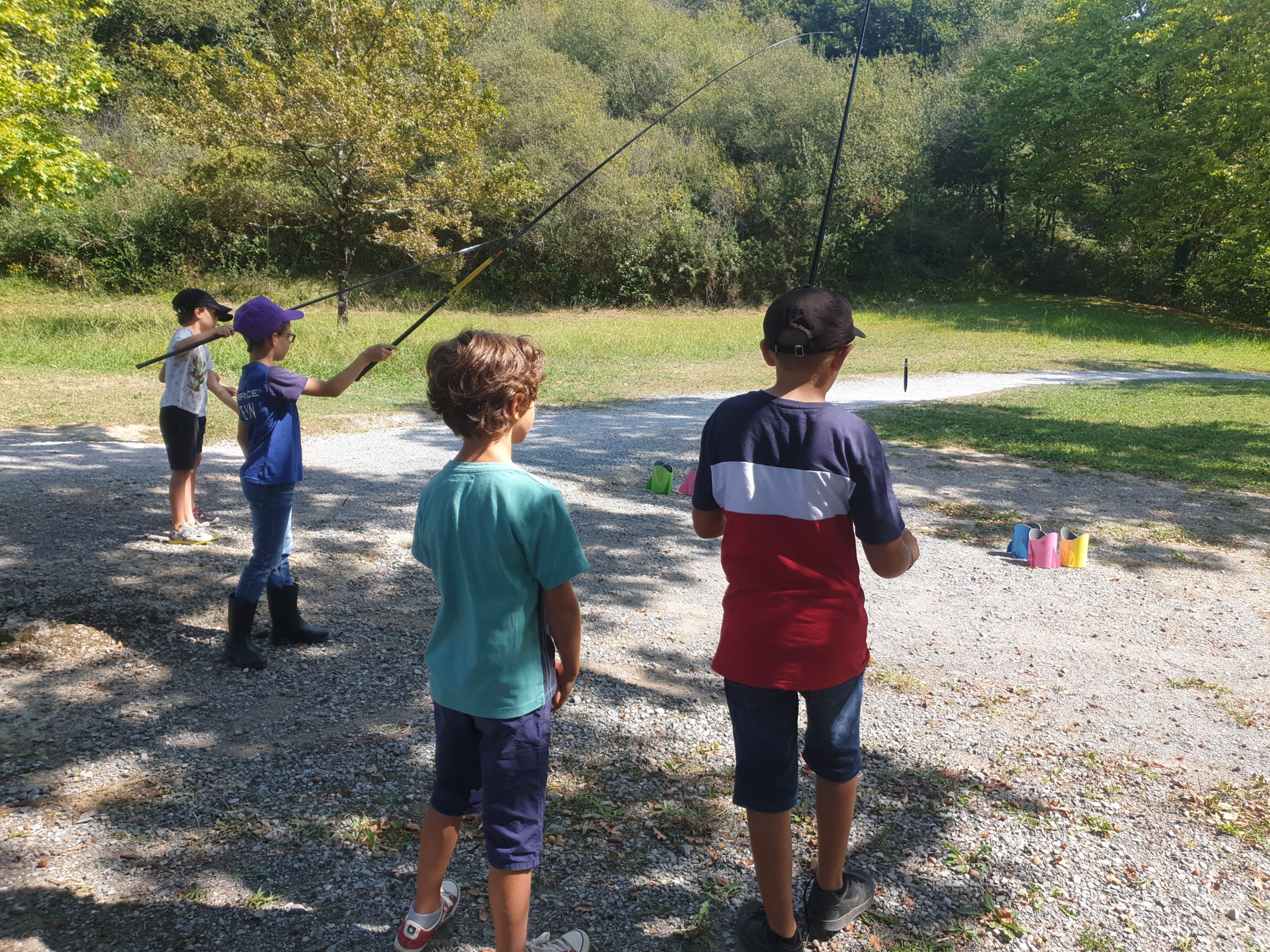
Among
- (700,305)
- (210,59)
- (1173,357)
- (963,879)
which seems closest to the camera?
(963,879)

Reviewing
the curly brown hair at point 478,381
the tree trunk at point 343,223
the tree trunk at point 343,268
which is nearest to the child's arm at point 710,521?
the curly brown hair at point 478,381

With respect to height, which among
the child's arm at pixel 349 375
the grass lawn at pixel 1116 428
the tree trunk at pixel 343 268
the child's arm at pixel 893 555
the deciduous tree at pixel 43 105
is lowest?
the grass lawn at pixel 1116 428

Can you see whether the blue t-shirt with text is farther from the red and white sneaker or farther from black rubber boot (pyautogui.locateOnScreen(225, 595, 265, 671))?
the red and white sneaker

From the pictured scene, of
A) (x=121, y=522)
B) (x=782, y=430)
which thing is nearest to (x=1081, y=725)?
(x=782, y=430)

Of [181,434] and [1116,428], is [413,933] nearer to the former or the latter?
[181,434]

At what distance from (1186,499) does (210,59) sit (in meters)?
21.3

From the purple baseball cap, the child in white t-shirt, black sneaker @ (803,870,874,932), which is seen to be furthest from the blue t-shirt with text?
black sneaker @ (803,870,874,932)

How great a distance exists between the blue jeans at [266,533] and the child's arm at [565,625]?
2.13m

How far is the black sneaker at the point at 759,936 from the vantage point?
91.6 inches

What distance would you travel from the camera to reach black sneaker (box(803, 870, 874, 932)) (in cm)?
245

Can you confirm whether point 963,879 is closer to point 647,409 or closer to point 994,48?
point 647,409

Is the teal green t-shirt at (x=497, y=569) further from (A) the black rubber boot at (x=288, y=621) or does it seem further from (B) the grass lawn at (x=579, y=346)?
(B) the grass lawn at (x=579, y=346)

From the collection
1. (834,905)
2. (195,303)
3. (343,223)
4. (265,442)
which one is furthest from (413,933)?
(343,223)

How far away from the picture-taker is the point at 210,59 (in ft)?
65.9
